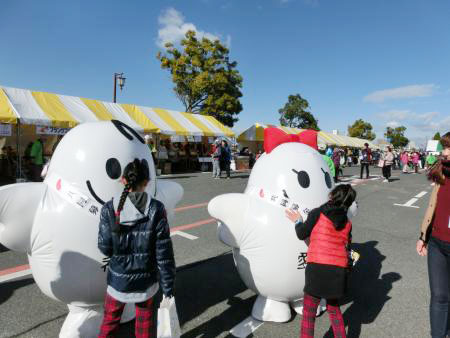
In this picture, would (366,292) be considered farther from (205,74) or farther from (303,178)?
(205,74)

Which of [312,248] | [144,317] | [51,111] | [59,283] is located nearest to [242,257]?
[312,248]

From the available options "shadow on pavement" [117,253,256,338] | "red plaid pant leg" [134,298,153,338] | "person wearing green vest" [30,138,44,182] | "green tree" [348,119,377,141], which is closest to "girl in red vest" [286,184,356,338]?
"shadow on pavement" [117,253,256,338]

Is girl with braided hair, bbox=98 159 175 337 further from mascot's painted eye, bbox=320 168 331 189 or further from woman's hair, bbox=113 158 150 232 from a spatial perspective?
mascot's painted eye, bbox=320 168 331 189

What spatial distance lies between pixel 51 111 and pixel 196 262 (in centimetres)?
991

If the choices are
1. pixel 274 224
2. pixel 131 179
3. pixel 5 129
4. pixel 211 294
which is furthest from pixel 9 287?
pixel 5 129

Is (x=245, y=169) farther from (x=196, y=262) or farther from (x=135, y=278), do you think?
(x=135, y=278)

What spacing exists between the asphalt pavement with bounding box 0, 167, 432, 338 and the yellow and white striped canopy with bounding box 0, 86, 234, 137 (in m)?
7.52

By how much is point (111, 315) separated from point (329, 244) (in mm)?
1596

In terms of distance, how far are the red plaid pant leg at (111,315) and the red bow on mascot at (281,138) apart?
193 cm

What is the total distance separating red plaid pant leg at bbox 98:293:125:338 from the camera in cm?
213

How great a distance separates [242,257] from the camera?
2898 mm

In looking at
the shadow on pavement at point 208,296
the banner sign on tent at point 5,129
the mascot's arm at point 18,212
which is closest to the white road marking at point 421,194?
the shadow on pavement at point 208,296

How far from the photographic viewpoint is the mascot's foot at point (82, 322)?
2527 millimetres

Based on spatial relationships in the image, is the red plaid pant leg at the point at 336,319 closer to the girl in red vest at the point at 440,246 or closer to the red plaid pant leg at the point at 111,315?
the girl in red vest at the point at 440,246
